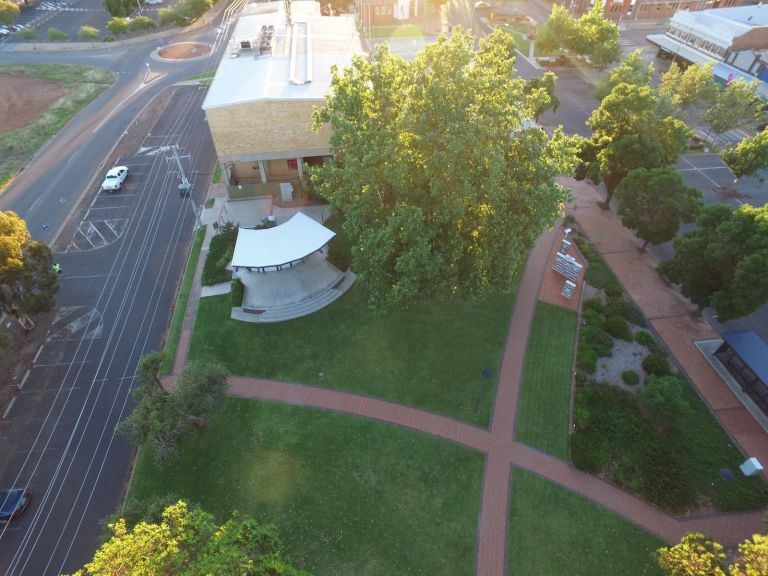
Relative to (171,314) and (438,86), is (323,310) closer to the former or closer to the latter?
(171,314)

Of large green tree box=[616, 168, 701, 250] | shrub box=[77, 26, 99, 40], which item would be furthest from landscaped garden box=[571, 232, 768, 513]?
shrub box=[77, 26, 99, 40]

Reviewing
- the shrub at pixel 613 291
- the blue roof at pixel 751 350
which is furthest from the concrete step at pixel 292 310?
the blue roof at pixel 751 350

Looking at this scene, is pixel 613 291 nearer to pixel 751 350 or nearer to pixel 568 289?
pixel 568 289

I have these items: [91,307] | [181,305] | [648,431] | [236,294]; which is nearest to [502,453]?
[648,431]

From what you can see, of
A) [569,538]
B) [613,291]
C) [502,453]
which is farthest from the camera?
[613,291]

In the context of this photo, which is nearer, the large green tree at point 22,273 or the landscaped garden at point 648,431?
the landscaped garden at point 648,431

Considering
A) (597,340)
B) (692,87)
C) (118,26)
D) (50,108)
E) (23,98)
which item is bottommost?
(597,340)

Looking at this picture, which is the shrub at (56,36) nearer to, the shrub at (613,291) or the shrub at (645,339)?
the shrub at (613,291)
